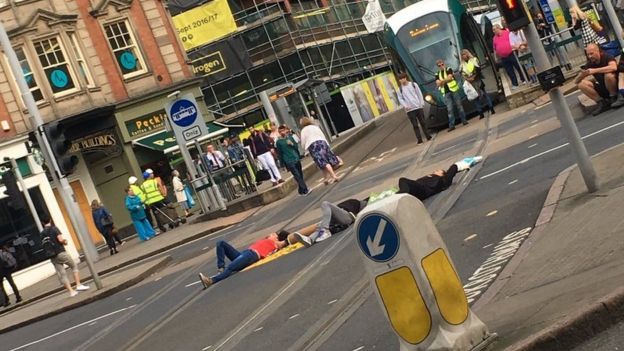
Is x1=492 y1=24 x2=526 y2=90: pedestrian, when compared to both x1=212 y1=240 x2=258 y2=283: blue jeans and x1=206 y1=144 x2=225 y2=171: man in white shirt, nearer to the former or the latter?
x1=206 y1=144 x2=225 y2=171: man in white shirt

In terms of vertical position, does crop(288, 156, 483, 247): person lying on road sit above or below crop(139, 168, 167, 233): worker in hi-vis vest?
below

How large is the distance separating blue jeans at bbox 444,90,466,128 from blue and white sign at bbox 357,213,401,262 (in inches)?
766

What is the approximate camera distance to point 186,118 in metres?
26.1

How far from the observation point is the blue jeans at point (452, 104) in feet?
84.7

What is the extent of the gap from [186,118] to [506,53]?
8134mm

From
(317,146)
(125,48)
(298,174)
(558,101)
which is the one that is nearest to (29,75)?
(125,48)

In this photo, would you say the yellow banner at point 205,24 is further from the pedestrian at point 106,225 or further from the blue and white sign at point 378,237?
the blue and white sign at point 378,237

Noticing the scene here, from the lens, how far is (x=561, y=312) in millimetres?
6449

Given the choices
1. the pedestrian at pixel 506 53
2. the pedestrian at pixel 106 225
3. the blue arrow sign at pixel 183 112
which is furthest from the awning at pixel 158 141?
the pedestrian at pixel 506 53

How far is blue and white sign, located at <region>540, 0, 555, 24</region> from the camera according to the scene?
28370 mm

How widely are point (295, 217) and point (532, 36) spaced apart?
33.5 feet

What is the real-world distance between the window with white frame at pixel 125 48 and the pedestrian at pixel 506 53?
14.4 m

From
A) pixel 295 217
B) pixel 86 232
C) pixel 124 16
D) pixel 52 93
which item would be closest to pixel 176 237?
pixel 86 232

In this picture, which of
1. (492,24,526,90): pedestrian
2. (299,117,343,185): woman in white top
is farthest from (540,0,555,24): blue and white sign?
(299,117,343,185): woman in white top
